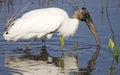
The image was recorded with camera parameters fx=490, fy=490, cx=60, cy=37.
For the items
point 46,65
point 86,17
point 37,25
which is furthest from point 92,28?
point 46,65

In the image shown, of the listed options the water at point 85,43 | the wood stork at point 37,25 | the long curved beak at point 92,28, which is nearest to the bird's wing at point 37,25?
the wood stork at point 37,25

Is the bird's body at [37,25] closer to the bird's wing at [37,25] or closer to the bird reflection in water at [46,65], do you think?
the bird's wing at [37,25]

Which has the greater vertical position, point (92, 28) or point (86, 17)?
point (86, 17)

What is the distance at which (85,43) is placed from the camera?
1062cm

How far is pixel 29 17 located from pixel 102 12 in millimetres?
3163

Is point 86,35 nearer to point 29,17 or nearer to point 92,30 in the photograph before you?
point 92,30

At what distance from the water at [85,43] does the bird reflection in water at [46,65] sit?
0.05 meters

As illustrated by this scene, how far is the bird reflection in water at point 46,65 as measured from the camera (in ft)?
28.1

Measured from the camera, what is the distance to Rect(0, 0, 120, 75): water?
8.98 meters

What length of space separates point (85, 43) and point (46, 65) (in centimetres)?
171

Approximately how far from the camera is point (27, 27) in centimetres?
1008

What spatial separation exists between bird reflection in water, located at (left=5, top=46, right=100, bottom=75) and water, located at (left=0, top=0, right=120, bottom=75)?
0.18ft

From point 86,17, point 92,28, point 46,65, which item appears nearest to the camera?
point 46,65

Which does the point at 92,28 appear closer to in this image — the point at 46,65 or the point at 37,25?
the point at 37,25
